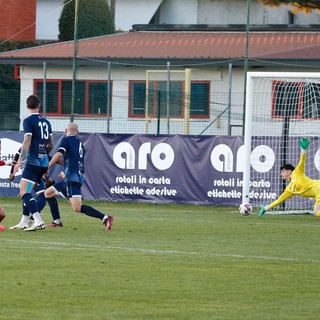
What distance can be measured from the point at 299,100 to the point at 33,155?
11075mm

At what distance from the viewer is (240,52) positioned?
39312 millimetres

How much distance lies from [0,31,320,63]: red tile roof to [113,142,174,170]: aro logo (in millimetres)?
9597

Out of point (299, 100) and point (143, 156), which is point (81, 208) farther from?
point (299, 100)

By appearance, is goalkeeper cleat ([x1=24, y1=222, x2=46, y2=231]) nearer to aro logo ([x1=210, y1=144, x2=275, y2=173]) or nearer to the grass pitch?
the grass pitch

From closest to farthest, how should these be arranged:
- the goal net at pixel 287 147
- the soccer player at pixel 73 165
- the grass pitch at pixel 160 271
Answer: the grass pitch at pixel 160 271
the soccer player at pixel 73 165
the goal net at pixel 287 147

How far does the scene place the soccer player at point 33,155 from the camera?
18.5 m

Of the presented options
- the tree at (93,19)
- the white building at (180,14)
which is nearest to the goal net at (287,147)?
the tree at (93,19)

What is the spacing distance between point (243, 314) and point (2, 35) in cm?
4610

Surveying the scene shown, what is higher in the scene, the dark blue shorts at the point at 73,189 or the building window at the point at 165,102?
the building window at the point at 165,102

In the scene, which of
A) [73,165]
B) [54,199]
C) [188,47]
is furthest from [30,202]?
[188,47]

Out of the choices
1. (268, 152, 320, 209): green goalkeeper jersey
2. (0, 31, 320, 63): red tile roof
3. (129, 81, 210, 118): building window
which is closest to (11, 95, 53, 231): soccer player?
(268, 152, 320, 209): green goalkeeper jersey

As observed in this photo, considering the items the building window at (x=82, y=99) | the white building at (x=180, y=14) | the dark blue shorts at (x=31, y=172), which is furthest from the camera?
the white building at (x=180, y=14)

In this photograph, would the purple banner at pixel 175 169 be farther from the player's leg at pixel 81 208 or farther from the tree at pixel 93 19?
the tree at pixel 93 19

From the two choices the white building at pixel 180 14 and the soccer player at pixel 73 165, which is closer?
the soccer player at pixel 73 165
